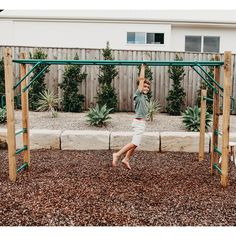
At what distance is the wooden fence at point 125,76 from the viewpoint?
12.4m

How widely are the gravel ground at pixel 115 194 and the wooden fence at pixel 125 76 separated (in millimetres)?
5447

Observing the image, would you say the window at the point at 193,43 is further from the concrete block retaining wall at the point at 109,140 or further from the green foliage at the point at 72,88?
the concrete block retaining wall at the point at 109,140

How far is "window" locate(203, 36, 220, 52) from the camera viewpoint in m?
17.4

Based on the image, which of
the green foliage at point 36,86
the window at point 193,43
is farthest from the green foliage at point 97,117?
the window at point 193,43

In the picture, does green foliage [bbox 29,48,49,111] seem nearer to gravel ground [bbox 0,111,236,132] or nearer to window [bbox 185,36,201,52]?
gravel ground [bbox 0,111,236,132]

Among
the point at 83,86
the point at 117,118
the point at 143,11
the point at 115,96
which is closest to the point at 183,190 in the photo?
the point at 117,118

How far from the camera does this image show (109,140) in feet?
25.8

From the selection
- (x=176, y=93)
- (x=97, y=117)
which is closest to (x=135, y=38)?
(x=176, y=93)

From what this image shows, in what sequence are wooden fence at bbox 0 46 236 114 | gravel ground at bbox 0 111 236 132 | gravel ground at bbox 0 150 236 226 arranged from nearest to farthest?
gravel ground at bbox 0 150 236 226 < gravel ground at bbox 0 111 236 132 < wooden fence at bbox 0 46 236 114

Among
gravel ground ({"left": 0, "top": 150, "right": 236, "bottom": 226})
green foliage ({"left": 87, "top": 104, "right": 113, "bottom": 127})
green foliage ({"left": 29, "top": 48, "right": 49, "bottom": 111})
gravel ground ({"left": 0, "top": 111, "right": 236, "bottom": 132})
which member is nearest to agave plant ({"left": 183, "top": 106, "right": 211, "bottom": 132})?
gravel ground ({"left": 0, "top": 111, "right": 236, "bottom": 132})

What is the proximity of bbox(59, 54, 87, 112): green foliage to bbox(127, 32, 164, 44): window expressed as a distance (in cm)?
535

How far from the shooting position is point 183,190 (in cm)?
525

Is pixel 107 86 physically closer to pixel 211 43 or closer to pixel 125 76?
pixel 125 76

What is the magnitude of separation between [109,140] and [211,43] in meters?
11.2
